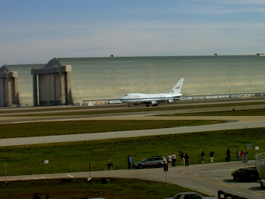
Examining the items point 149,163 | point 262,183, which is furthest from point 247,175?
point 149,163

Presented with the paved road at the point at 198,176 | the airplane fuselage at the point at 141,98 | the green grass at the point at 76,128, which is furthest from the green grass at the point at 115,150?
the airplane fuselage at the point at 141,98

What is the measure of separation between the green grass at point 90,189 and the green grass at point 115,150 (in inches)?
244

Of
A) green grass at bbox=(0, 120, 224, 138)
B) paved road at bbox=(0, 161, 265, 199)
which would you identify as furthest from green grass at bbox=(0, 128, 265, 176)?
green grass at bbox=(0, 120, 224, 138)

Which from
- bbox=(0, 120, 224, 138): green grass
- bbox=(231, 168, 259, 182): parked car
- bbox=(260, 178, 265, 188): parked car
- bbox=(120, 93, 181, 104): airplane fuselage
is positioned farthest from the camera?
bbox=(120, 93, 181, 104): airplane fuselage

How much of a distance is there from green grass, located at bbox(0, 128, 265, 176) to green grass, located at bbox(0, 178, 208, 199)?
619 cm

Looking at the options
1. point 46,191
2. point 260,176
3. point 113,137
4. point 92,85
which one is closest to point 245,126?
point 113,137

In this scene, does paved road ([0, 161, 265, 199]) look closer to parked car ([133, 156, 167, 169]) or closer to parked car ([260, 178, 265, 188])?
parked car ([260, 178, 265, 188])

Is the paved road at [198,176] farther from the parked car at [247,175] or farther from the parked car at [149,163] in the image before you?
the parked car at [149,163]

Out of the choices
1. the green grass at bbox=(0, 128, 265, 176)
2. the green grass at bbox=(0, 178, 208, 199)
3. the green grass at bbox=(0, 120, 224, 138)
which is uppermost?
the green grass at bbox=(0, 120, 224, 138)

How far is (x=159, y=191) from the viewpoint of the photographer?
3042cm

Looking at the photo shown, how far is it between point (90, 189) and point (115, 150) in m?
20.3

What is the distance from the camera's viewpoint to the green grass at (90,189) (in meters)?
29.3

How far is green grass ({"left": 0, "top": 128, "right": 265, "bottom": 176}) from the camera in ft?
140

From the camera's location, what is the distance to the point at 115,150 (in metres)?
51.6
